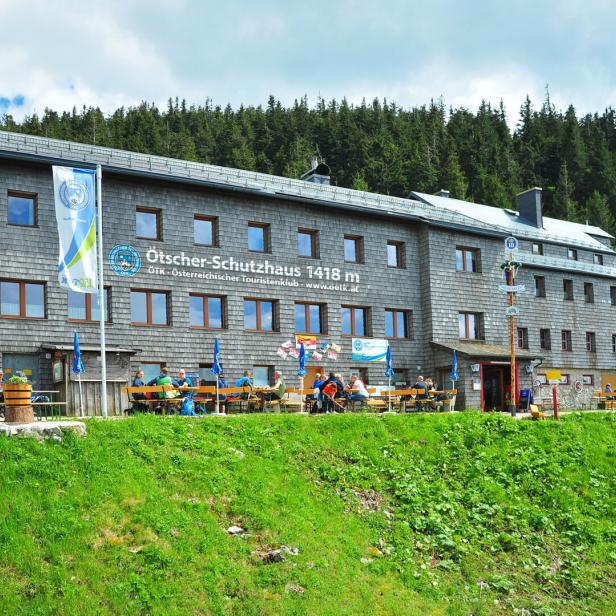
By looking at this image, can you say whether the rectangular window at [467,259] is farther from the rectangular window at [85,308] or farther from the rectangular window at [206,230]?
the rectangular window at [85,308]

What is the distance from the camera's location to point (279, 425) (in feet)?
52.6

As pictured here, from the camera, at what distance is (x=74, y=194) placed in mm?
17391

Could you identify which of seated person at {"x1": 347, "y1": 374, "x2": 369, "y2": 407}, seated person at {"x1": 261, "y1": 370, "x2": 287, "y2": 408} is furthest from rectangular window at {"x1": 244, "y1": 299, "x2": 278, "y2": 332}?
seated person at {"x1": 347, "y1": 374, "x2": 369, "y2": 407}

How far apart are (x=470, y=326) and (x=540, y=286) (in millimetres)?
6613

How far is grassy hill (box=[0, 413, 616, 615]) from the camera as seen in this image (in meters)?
10.1

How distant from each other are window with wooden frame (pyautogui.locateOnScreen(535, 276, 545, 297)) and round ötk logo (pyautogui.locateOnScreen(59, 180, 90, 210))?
25.8 metres

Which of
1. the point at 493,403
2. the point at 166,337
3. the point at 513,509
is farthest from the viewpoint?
the point at 493,403

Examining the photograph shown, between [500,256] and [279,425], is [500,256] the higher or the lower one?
the higher one

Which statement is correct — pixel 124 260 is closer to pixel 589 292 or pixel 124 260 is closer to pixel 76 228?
pixel 76 228

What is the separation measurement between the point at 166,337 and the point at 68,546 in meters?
15.9

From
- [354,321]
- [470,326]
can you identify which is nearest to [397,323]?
[354,321]

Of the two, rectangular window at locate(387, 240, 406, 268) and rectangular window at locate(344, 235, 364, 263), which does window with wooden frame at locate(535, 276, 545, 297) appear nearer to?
rectangular window at locate(387, 240, 406, 268)

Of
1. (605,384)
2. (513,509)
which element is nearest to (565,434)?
(513,509)

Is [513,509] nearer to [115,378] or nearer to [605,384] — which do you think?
[115,378]
